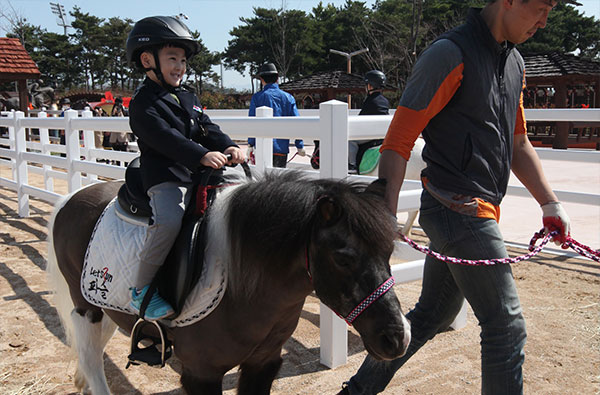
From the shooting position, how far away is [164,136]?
7.36 feet

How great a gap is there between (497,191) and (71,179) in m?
6.04

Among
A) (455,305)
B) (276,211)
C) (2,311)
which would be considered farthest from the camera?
(2,311)

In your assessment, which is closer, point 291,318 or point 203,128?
point 291,318

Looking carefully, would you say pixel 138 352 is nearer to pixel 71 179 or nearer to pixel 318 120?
pixel 318 120

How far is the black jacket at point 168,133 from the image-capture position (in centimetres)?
223

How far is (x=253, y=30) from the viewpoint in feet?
182

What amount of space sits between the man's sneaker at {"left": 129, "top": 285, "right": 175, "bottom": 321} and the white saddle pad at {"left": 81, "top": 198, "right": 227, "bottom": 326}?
0.07 meters

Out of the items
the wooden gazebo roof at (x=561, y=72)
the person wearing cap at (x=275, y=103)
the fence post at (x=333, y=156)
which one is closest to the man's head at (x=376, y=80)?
the person wearing cap at (x=275, y=103)

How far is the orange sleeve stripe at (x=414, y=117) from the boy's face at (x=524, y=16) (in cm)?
28

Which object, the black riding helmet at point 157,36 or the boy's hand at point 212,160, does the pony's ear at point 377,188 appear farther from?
the black riding helmet at point 157,36

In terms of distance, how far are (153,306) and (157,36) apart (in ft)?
4.15

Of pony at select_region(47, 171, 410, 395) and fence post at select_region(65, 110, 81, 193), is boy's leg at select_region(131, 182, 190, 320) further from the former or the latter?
fence post at select_region(65, 110, 81, 193)

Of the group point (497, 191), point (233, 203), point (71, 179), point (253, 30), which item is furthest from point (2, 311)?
→ point (253, 30)

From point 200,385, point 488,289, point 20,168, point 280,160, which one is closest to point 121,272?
point 200,385
